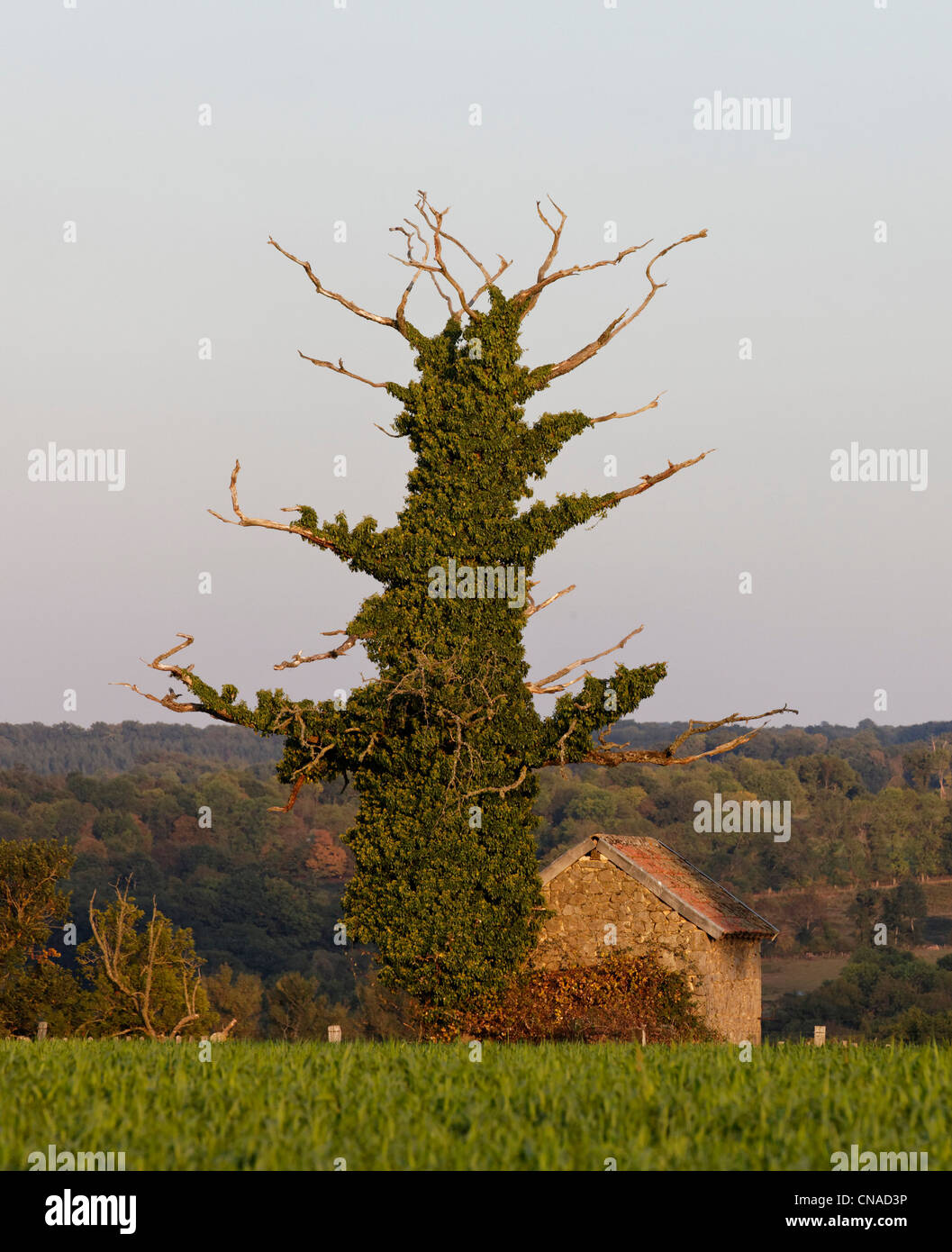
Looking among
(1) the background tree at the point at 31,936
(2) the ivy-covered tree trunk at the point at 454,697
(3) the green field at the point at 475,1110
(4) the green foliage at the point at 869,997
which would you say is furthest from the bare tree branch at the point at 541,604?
(4) the green foliage at the point at 869,997

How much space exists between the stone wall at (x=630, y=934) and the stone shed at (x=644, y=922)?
2 centimetres

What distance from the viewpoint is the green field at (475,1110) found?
10.3m

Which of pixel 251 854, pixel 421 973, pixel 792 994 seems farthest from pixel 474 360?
pixel 251 854

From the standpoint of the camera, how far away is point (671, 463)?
30953mm

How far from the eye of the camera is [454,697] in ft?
92.0

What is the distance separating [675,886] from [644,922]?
116 cm

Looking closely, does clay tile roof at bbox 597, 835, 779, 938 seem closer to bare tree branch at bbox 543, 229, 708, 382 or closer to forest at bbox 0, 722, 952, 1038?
bare tree branch at bbox 543, 229, 708, 382

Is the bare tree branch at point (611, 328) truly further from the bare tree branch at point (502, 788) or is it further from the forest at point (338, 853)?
the forest at point (338, 853)

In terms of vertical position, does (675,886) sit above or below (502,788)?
below

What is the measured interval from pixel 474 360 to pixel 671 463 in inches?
193

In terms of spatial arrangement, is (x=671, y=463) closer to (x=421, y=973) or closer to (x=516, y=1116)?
(x=421, y=973)

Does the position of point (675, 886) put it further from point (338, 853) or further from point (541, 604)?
point (338, 853)

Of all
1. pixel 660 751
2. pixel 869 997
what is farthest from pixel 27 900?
pixel 869 997

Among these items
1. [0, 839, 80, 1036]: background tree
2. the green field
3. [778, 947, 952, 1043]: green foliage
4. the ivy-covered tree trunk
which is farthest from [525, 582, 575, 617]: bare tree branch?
[778, 947, 952, 1043]: green foliage
